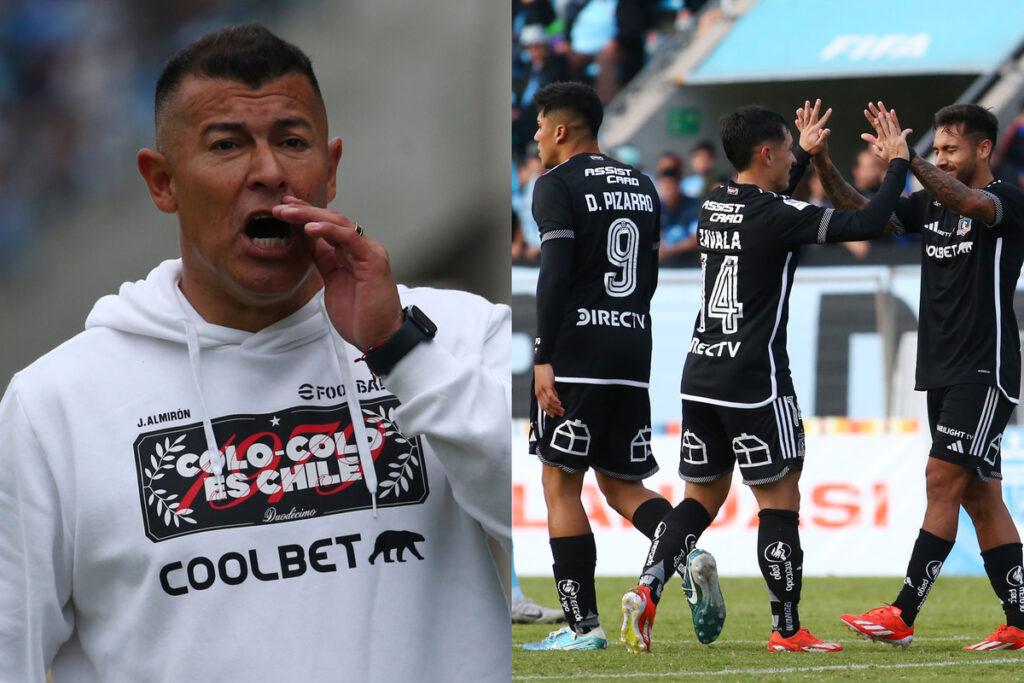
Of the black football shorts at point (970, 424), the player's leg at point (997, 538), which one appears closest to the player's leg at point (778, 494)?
the black football shorts at point (970, 424)

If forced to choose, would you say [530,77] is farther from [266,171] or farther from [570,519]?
[266,171]

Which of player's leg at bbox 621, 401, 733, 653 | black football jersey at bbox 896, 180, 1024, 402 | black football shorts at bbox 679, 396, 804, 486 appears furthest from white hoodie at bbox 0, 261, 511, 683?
black football jersey at bbox 896, 180, 1024, 402

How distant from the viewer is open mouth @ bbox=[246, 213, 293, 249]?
3.19ft

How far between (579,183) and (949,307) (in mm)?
922

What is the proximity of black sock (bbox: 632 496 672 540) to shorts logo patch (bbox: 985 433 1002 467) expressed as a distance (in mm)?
649

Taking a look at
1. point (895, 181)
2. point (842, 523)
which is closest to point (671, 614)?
point (895, 181)

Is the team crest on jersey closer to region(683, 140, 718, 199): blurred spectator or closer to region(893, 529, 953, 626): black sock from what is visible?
region(893, 529, 953, 626): black sock

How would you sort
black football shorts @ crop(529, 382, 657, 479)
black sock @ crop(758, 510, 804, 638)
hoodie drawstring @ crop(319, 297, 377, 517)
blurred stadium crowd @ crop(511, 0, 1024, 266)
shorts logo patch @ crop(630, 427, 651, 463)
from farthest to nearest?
blurred stadium crowd @ crop(511, 0, 1024, 266) < black sock @ crop(758, 510, 804, 638) < shorts logo patch @ crop(630, 427, 651, 463) < black football shorts @ crop(529, 382, 657, 479) < hoodie drawstring @ crop(319, 297, 377, 517)

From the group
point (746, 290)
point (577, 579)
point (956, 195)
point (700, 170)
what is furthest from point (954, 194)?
point (700, 170)

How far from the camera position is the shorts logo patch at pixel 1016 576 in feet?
8.87

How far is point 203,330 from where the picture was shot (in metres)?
1.05

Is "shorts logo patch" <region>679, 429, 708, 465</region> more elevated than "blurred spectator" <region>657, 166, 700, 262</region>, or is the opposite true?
"blurred spectator" <region>657, 166, 700, 262</region>

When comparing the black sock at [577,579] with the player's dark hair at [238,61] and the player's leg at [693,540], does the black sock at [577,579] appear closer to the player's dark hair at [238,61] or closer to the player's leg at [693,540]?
the player's leg at [693,540]

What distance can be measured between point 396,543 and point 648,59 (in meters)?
4.21
